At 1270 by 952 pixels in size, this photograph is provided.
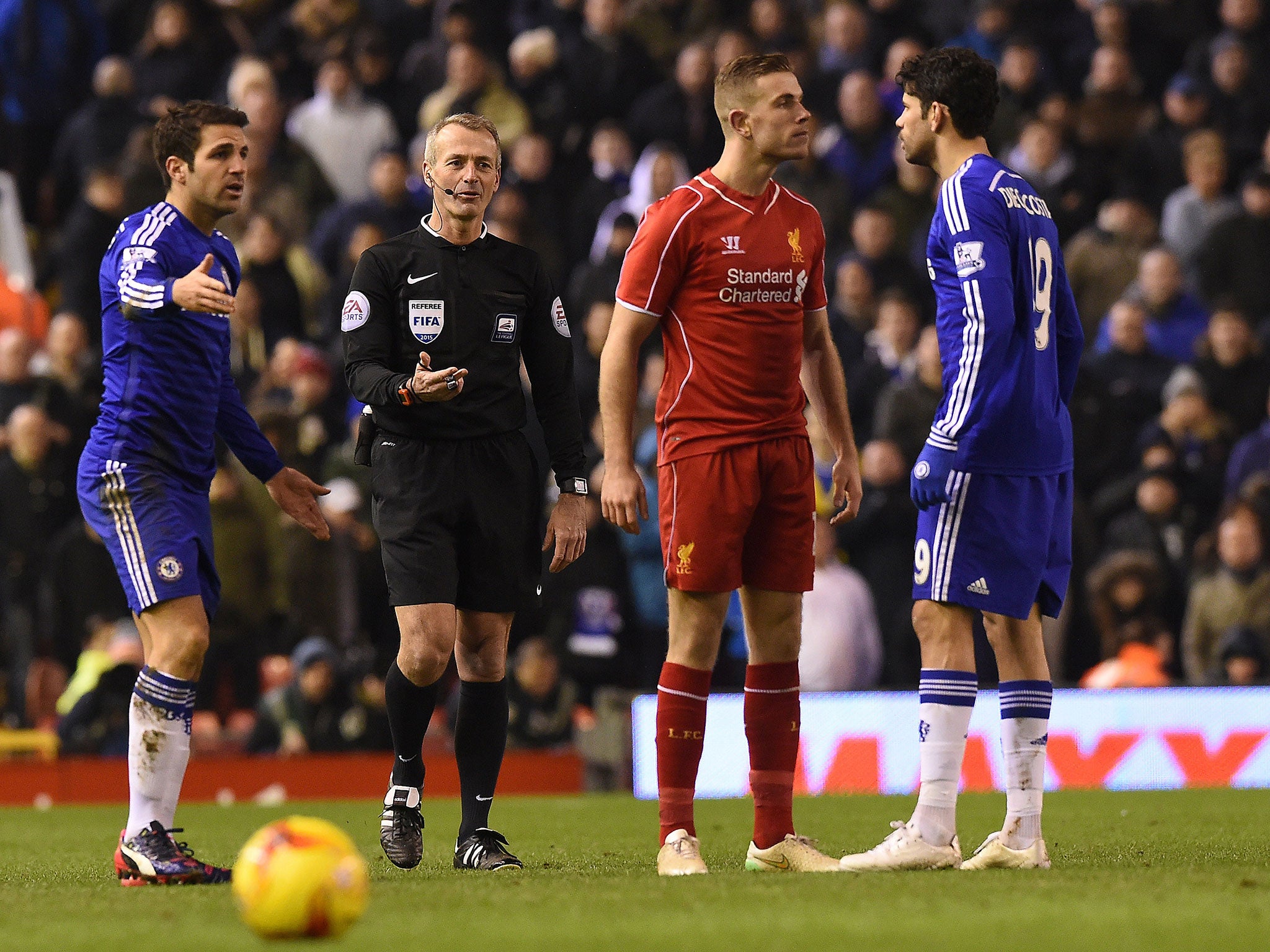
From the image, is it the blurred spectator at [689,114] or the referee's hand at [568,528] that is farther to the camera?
the blurred spectator at [689,114]

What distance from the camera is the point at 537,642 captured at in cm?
1148

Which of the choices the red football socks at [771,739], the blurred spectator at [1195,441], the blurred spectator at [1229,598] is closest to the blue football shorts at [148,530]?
the red football socks at [771,739]

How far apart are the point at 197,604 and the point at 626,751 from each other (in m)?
5.86

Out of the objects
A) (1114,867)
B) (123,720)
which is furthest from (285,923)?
(123,720)

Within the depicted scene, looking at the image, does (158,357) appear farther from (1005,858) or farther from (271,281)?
(271,281)

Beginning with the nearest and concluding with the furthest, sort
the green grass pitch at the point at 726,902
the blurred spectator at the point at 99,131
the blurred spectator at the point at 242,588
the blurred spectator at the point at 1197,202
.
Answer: the green grass pitch at the point at 726,902, the blurred spectator at the point at 242,588, the blurred spectator at the point at 1197,202, the blurred spectator at the point at 99,131

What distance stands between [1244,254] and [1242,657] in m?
3.25

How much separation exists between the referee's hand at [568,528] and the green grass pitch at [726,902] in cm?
100

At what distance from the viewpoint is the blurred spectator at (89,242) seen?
1308 cm

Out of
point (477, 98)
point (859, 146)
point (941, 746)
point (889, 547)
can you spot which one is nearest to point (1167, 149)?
point (859, 146)

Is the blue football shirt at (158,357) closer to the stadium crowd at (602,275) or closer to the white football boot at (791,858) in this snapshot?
the white football boot at (791,858)

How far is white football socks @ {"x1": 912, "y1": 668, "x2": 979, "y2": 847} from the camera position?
5.04 m

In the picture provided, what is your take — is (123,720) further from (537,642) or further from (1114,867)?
(1114,867)

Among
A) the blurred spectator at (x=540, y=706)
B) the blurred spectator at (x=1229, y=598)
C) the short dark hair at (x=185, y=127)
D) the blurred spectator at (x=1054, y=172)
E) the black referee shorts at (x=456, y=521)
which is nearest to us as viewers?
the short dark hair at (x=185, y=127)
